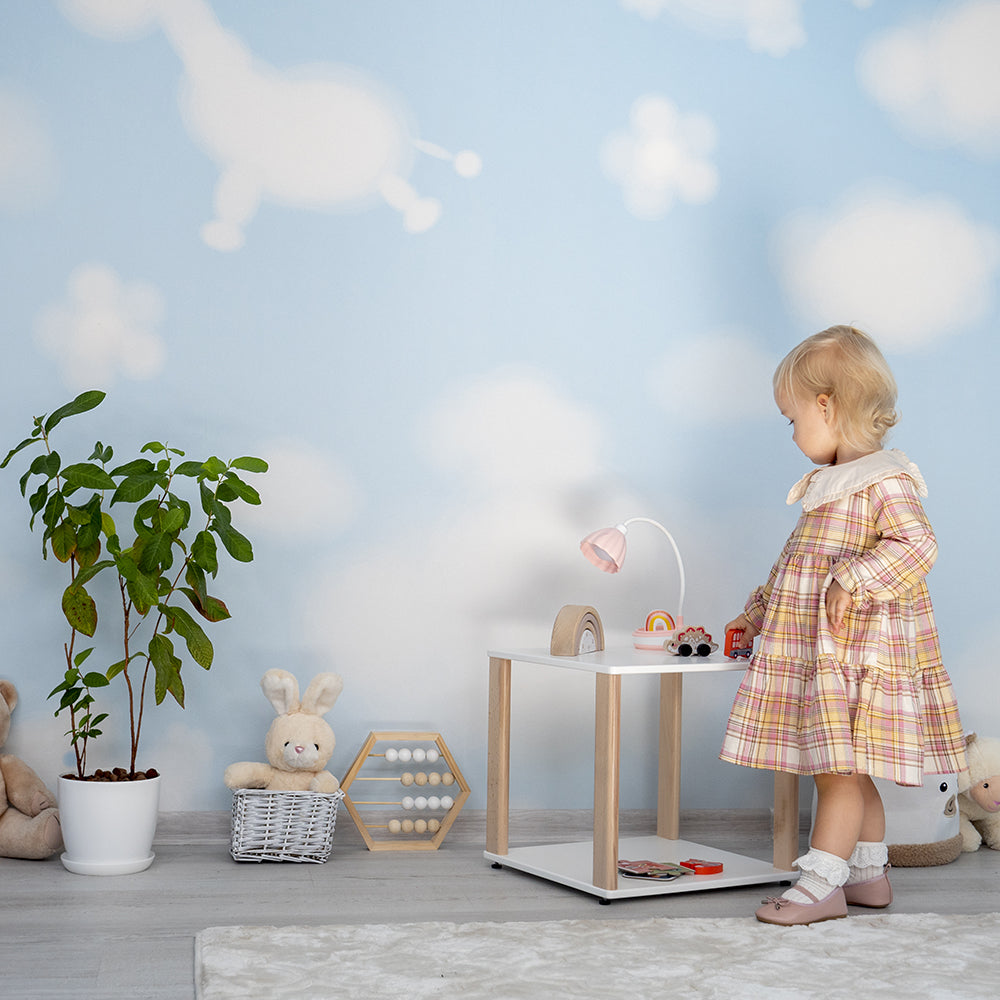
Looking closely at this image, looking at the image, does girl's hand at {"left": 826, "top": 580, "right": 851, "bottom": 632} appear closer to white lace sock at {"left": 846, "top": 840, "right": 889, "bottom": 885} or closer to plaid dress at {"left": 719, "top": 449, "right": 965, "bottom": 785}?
plaid dress at {"left": 719, "top": 449, "right": 965, "bottom": 785}

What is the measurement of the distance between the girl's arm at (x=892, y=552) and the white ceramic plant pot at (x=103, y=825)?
1315 mm

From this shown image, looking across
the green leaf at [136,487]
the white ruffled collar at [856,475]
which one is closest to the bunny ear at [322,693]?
the green leaf at [136,487]

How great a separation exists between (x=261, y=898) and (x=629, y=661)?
752mm

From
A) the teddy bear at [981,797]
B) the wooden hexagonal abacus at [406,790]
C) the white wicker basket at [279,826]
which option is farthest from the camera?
the teddy bear at [981,797]

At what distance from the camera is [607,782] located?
210 centimetres

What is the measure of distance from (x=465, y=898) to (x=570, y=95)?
171cm

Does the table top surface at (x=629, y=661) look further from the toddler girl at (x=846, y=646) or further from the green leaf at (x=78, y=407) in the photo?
the green leaf at (x=78, y=407)

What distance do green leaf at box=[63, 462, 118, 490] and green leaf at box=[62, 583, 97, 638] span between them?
0.19 m

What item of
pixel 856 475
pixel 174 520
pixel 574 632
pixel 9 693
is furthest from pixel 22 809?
pixel 856 475

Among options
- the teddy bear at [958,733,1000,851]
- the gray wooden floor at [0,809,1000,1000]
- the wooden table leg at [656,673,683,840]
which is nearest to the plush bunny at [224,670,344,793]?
the gray wooden floor at [0,809,1000,1000]

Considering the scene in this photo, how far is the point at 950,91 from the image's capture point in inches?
113

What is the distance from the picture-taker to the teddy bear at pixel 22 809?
7.39 ft

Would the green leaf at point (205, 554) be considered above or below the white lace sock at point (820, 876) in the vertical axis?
above

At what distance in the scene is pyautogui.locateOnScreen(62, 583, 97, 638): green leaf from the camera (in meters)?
2.19
